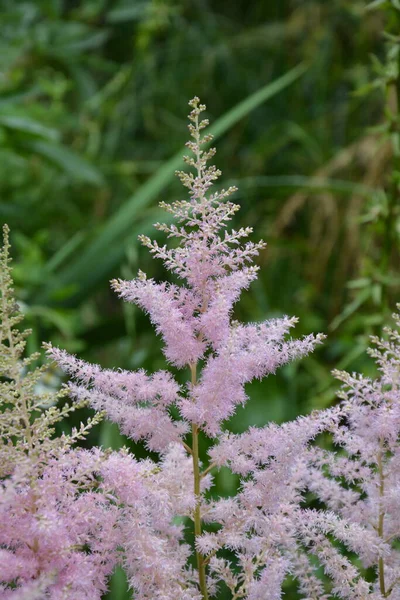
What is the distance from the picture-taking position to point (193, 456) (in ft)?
1.32

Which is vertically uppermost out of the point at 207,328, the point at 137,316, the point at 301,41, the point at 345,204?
the point at 301,41

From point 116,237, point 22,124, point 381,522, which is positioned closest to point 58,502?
point 381,522

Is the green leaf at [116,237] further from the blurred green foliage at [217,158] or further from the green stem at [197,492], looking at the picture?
the green stem at [197,492]

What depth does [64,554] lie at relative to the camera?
1.18 feet

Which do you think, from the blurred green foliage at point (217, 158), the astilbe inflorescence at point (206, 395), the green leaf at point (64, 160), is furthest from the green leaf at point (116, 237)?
the astilbe inflorescence at point (206, 395)

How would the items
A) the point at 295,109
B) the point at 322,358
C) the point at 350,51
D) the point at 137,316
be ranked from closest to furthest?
the point at 137,316 → the point at 322,358 → the point at 295,109 → the point at 350,51

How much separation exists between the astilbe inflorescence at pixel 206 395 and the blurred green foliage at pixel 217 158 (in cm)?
24

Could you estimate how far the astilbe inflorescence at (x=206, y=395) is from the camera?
39 centimetres

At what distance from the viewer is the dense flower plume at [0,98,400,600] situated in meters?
0.37

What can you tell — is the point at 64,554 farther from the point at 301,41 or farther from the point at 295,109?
the point at 301,41

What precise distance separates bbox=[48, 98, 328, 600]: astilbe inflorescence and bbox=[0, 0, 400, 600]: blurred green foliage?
0.78 ft

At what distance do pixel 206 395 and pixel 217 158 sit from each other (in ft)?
5.38

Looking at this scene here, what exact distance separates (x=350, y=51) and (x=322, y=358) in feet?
3.25

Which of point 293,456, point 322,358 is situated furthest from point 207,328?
point 322,358
